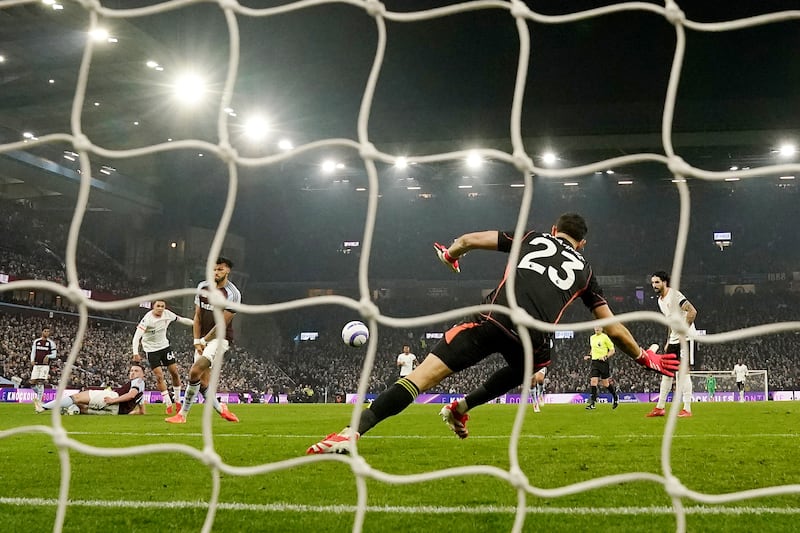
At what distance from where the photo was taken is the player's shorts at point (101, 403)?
11258 millimetres

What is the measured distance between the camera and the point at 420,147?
83.3 feet

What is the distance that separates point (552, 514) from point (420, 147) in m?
22.8

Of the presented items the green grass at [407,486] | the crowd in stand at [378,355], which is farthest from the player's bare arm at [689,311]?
the crowd in stand at [378,355]

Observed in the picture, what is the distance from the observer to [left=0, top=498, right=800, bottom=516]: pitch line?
3.20 m

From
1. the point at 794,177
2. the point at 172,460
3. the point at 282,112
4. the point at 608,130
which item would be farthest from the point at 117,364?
the point at 794,177

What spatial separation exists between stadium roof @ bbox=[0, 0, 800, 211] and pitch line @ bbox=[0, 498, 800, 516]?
12385mm

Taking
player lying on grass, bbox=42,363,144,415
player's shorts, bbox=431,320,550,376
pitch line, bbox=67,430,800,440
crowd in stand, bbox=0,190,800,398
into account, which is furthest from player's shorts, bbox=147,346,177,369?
crowd in stand, bbox=0,190,800,398

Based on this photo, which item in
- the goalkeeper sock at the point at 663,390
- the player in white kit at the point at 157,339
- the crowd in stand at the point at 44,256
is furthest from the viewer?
the crowd in stand at the point at 44,256

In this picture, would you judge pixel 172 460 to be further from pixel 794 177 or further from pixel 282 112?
pixel 794 177

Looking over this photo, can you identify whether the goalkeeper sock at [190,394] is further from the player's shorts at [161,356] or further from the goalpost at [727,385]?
the goalpost at [727,385]

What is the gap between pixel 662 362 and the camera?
13.7 ft

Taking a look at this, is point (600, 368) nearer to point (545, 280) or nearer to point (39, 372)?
point (545, 280)

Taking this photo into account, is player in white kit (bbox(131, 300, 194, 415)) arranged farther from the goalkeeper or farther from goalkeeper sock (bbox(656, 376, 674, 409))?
the goalkeeper

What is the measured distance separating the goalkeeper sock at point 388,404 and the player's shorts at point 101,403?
8.23 metres
